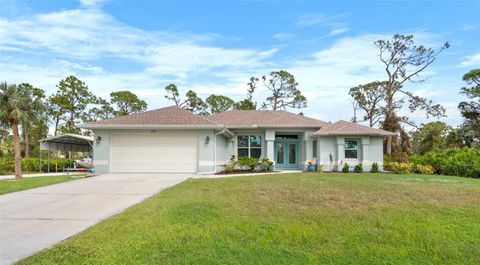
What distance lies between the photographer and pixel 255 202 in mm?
7395

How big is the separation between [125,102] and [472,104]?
38.3m

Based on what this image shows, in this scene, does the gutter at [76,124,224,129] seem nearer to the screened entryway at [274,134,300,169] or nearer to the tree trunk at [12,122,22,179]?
the tree trunk at [12,122,22,179]

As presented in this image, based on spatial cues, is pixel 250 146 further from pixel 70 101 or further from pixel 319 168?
pixel 70 101

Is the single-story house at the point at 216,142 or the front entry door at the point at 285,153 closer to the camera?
the single-story house at the point at 216,142

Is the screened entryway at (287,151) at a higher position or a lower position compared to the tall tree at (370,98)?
lower

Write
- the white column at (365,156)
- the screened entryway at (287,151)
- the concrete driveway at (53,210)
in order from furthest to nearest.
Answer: the screened entryway at (287,151)
the white column at (365,156)
the concrete driveway at (53,210)

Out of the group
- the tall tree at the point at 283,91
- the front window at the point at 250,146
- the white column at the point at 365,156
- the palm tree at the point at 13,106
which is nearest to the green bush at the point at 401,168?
the white column at the point at 365,156

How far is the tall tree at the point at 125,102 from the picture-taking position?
128 feet

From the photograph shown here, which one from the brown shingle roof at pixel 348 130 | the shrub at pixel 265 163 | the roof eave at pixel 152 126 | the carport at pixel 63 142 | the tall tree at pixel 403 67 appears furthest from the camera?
the tall tree at pixel 403 67

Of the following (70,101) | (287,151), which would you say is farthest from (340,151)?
(70,101)

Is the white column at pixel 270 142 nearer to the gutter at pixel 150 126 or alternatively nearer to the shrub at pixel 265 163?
the shrub at pixel 265 163

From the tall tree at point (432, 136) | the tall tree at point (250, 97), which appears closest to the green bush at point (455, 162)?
the tall tree at point (432, 136)

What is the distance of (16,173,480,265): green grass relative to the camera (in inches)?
169

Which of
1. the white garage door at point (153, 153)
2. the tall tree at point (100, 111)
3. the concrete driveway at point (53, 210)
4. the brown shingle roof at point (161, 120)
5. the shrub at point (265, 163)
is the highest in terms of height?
the tall tree at point (100, 111)
